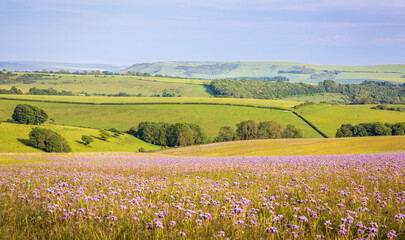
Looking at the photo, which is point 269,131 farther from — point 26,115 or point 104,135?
point 26,115

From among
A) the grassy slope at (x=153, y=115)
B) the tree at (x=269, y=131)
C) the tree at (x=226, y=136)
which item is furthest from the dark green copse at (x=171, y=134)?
the tree at (x=269, y=131)

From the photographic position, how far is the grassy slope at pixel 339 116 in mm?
129125

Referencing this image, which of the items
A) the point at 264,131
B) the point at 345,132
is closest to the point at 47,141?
the point at 264,131

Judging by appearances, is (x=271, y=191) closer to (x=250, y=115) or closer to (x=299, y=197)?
(x=299, y=197)

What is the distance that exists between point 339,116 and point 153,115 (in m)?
83.3

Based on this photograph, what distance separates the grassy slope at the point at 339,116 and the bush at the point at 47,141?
8964 centimetres

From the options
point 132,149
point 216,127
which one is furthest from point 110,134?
point 216,127

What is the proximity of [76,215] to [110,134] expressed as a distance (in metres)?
113

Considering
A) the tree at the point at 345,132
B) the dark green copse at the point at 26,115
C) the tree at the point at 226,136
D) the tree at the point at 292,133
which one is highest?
the dark green copse at the point at 26,115

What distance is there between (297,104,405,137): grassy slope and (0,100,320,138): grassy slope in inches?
264

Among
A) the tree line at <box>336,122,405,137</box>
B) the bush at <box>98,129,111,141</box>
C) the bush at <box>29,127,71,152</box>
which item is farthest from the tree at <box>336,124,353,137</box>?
the bush at <box>29,127,71,152</box>

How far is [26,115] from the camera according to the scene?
115m

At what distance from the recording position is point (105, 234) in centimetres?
573

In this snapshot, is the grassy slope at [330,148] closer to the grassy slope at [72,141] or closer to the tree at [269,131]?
the grassy slope at [72,141]
